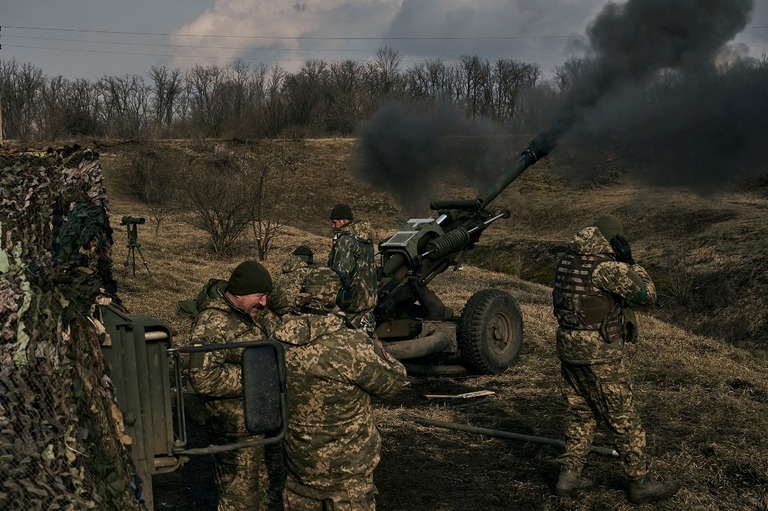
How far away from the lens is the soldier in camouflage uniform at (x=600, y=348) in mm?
5164

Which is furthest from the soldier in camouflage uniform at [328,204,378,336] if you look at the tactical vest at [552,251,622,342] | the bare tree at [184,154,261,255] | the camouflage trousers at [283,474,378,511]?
the bare tree at [184,154,261,255]

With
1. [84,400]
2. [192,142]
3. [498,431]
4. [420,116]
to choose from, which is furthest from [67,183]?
[192,142]

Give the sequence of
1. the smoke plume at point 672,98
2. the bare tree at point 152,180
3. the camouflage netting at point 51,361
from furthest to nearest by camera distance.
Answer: the bare tree at point 152,180 < the smoke plume at point 672,98 < the camouflage netting at point 51,361

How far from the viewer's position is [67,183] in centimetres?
286

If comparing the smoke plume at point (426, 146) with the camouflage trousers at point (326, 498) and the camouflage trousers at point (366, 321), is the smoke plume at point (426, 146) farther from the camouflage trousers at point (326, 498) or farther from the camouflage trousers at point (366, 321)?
the camouflage trousers at point (326, 498)

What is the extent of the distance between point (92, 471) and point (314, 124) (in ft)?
144

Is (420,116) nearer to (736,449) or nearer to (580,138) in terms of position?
(580,138)

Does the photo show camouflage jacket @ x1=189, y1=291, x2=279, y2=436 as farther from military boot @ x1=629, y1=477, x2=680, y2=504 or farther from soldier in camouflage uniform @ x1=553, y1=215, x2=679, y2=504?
military boot @ x1=629, y1=477, x2=680, y2=504

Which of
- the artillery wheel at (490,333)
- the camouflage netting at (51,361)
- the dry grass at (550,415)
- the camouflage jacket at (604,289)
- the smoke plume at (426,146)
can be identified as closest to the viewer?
the camouflage netting at (51,361)

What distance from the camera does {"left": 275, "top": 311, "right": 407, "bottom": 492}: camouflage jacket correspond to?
11.5 feet

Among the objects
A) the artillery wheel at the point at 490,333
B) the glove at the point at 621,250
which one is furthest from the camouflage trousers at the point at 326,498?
the artillery wheel at the point at 490,333

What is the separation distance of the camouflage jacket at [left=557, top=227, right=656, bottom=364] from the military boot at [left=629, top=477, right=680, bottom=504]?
2.47 ft

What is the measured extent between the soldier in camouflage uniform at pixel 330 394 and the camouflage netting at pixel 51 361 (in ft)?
3.37

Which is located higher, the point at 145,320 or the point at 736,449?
the point at 145,320
